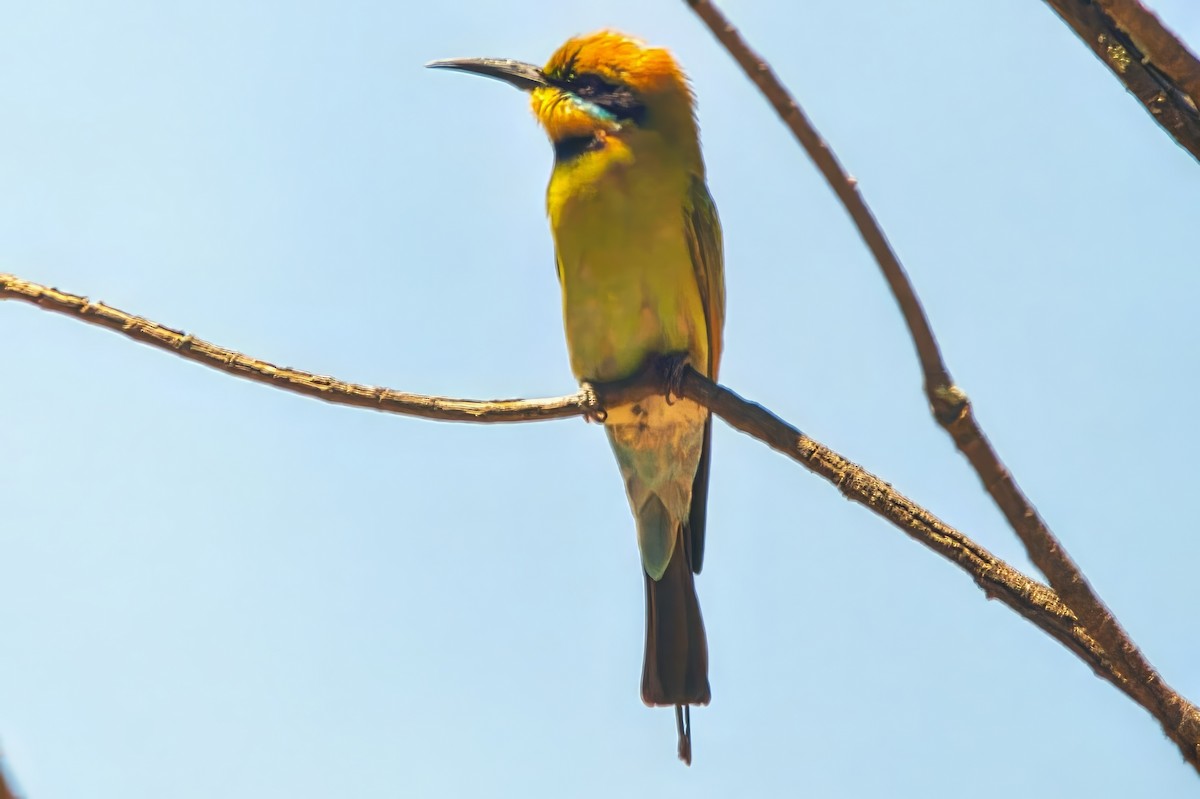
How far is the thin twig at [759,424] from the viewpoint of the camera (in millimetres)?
1909

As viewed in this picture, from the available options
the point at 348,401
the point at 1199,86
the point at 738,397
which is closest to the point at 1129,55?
the point at 1199,86

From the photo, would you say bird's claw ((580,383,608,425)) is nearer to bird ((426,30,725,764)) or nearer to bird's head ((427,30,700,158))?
bird ((426,30,725,764))

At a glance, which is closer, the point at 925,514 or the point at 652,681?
the point at 925,514

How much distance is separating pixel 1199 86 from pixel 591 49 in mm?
1894

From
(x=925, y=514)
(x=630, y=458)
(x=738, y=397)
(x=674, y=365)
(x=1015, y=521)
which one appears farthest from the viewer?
(x=630, y=458)

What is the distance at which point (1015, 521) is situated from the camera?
1.65 metres

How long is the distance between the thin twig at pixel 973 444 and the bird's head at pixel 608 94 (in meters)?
1.85

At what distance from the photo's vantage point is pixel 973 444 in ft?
5.15

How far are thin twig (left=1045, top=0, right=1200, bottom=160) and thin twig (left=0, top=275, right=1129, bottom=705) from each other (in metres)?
0.71

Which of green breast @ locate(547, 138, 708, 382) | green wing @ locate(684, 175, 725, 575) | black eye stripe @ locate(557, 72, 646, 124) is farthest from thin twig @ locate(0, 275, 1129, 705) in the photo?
black eye stripe @ locate(557, 72, 646, 124)

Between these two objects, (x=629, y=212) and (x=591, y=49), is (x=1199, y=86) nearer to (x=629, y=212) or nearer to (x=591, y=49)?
(x=629, y=212)

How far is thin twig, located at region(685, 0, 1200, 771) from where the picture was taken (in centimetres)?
141

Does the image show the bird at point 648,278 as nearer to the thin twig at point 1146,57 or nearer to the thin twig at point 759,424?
the thin twig at point 759,424

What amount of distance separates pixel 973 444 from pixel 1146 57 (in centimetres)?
72
